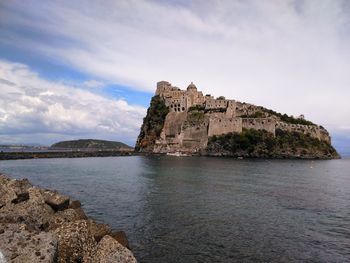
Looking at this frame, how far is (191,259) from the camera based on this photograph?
Result: 42.3 feet

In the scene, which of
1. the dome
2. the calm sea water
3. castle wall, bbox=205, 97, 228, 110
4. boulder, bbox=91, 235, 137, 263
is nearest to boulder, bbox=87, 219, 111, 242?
boulder, bbox=91, 235, 137, 263

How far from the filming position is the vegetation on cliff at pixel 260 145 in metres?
91.8

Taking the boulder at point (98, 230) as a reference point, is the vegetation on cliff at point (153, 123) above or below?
above

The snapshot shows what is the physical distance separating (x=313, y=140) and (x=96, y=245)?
4005 inches

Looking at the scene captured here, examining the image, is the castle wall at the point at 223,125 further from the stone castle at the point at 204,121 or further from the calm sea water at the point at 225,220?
the calm sea water at the point at 225,220

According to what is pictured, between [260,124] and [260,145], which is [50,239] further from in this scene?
[260,124]

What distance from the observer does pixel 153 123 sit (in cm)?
11025

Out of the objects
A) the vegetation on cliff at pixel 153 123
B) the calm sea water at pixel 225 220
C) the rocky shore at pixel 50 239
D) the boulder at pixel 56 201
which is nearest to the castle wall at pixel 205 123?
the vegetation on cliff at pixel 153 123

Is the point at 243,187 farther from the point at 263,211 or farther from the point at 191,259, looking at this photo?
the point at 191,259

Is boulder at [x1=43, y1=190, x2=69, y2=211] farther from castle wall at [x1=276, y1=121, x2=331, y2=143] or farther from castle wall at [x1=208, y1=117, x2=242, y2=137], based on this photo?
castle wall at [x1=276, y1=121, x2=331, y2=143]

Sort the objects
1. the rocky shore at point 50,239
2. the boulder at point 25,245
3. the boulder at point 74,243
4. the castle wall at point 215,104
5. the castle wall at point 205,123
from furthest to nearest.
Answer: the castle wall at point 215,104 → the castle wall at point 205,123 → the boulder at point 74,243 → the rocky shore at point 50,239 → the boulder at point 25,245

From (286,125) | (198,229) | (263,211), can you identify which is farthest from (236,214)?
(286,125)

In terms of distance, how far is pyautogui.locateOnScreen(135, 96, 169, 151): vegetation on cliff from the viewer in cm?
10888

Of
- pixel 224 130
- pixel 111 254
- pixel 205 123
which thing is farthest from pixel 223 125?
pixel 111 254
